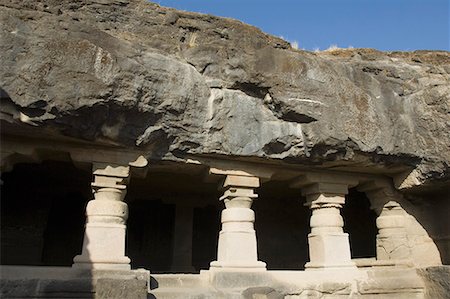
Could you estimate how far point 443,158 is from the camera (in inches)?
238

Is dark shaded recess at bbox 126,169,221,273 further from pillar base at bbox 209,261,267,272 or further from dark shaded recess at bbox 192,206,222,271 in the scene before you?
→ pillar base at bbox 209,261,267,272

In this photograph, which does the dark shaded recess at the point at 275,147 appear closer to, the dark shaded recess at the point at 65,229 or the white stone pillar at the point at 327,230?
the white stone pillar at the point at 327,230

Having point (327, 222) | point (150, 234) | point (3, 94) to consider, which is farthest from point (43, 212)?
point (327, 222)

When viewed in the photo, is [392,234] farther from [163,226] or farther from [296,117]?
[163,226]

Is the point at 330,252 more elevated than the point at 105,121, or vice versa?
the point at 105,121

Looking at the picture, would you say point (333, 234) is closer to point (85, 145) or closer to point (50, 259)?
point (85, 145)

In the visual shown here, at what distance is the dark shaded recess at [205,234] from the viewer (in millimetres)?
9227

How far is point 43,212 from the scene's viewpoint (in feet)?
26.7

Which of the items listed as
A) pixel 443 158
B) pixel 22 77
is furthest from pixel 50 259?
pixel 443 158

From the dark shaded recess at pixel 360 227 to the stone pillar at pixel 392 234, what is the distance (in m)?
2.39

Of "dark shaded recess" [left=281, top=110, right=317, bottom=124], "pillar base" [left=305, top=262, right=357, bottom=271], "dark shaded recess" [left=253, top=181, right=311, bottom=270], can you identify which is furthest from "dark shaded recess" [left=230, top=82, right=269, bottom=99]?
"dark shaded recess" [left=253, top=181, right=311, bottom=270]

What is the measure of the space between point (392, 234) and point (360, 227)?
8.69 ft

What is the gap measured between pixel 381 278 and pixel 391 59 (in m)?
3.40

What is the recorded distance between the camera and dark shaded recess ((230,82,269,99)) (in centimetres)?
560
